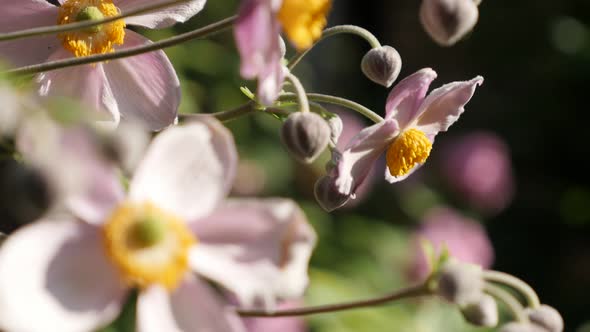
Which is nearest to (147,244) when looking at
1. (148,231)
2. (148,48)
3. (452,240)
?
(148,231)

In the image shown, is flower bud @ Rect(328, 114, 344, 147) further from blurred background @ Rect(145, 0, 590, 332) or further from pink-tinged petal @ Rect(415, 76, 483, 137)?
blurred background @ Rect(145, 0, 590, 332)

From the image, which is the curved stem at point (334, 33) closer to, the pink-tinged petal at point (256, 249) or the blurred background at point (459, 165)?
the pink-tinged petal at point (256, 249)

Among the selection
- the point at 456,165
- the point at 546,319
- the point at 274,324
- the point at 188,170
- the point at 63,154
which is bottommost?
the point at 456,165

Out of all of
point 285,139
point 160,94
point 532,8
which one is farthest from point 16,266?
point 532,8

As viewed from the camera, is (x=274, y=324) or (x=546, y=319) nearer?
(x=546, y=319)

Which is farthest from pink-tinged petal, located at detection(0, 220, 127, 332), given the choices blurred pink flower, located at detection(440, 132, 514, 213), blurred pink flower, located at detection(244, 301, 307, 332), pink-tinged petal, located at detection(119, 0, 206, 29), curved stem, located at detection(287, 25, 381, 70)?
blurred pink flower, located at detection(440, 132, 514, 213)

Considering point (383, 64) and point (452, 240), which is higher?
point (383, 64)

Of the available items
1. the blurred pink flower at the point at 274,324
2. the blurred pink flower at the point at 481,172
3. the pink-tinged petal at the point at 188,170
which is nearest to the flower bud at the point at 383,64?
the pink-tinged petal at the point at 188,170

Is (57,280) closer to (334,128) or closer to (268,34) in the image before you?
(268,34)
